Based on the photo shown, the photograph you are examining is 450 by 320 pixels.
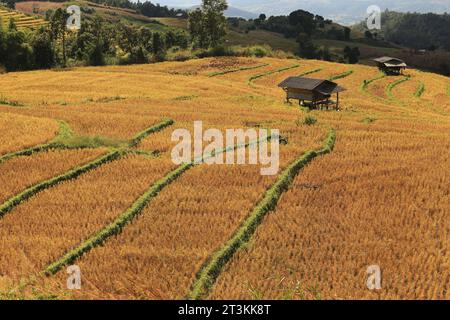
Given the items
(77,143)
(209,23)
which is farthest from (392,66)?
(77,143)

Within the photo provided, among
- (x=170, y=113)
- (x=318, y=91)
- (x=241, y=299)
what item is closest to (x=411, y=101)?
(x=318, y=91)

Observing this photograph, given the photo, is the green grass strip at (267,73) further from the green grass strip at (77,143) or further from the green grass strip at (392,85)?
the green grass strip at (77,143)

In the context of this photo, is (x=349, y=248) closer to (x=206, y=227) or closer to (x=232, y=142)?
(x=206, y=227)

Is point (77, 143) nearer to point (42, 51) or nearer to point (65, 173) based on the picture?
point (65, 173)

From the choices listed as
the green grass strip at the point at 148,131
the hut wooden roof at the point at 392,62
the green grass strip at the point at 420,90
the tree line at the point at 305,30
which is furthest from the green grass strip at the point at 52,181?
the tree line at the point at 305,30

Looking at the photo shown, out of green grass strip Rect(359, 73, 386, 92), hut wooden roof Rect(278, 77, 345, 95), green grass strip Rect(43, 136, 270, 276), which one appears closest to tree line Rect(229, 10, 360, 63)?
green grass strip Rect(359, 73, 386, 92)

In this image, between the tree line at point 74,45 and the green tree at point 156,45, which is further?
the green tree at point 156,45
